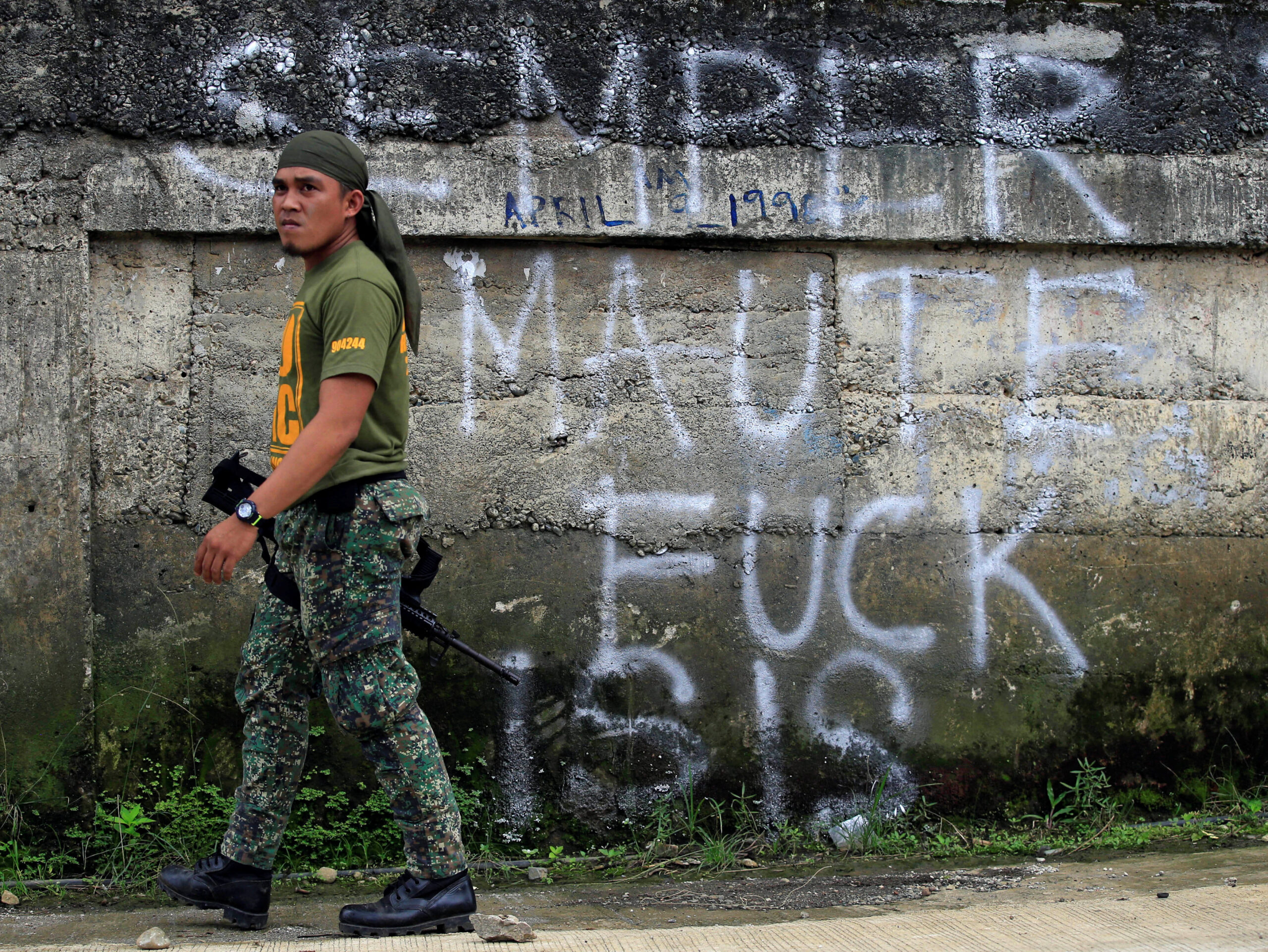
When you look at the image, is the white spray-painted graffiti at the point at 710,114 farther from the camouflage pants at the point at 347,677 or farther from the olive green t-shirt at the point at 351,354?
the camouflage pants at the point at 347,677

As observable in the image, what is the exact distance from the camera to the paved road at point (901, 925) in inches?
103

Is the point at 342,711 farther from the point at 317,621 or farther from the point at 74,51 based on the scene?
the point at 74,51

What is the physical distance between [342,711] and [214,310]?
59.2 inches

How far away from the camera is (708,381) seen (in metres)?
3.59

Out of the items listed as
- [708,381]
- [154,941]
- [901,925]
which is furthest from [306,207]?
[901,925]

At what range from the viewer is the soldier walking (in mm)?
2508

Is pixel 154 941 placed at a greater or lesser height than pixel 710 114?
lesser

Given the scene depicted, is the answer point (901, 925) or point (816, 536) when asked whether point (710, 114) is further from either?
point (901, 925)

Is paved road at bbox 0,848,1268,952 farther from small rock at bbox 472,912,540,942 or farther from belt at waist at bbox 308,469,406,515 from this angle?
belt at waist at bbox 308,469,406,515

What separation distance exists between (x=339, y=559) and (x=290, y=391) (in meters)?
0.44

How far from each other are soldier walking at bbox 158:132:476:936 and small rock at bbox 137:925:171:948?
0.33ft

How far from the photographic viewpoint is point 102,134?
3377mm

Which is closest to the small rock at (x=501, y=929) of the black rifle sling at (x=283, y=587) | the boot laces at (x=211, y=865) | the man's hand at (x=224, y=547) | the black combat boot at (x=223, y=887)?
the black combat boot at (x=223, y=887)

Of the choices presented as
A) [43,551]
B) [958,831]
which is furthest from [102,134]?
[958,831]
